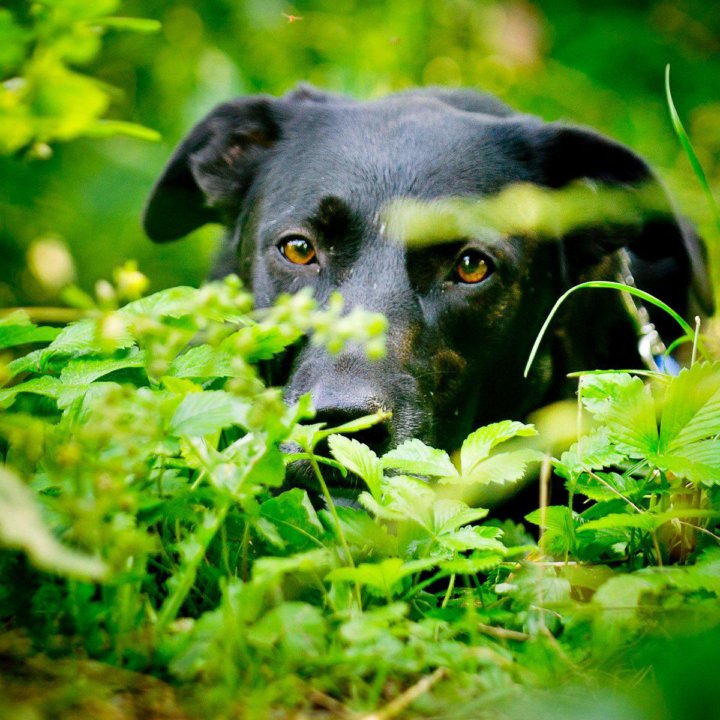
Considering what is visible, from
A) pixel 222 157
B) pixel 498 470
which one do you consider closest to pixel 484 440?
pixel 498 470

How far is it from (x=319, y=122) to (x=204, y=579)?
2.02 metres

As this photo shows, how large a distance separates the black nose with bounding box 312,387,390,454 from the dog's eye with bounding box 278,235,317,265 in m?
0.70

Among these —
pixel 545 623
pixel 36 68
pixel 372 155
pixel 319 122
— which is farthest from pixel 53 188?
pixel 545 623

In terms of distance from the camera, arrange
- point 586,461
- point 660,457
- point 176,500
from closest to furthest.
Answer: point 176,500
point 660,457
point 586,461

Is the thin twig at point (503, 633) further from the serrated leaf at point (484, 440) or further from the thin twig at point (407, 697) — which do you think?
the serrated leaf at point (484, 440)

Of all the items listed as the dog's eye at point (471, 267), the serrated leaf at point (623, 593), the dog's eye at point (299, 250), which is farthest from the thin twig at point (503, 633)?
the dog's eye at point (299, 250)

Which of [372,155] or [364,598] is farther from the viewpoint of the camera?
[372,155]

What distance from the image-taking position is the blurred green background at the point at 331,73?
14.3 feet

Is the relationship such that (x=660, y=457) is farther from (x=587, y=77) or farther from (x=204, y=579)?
(x=587, y=77)

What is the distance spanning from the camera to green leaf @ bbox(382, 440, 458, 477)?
141 centimetres

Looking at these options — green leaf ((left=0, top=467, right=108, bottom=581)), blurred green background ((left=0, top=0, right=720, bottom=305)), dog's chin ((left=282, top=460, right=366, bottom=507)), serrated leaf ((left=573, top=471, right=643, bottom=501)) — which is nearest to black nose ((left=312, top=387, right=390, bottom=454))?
dog's chin ((left=282, top=460, right=366, bottom=507))

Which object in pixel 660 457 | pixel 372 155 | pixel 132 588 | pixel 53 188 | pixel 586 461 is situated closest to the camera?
pixel 132 588

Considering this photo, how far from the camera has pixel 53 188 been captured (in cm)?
422

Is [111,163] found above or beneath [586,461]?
beneath
